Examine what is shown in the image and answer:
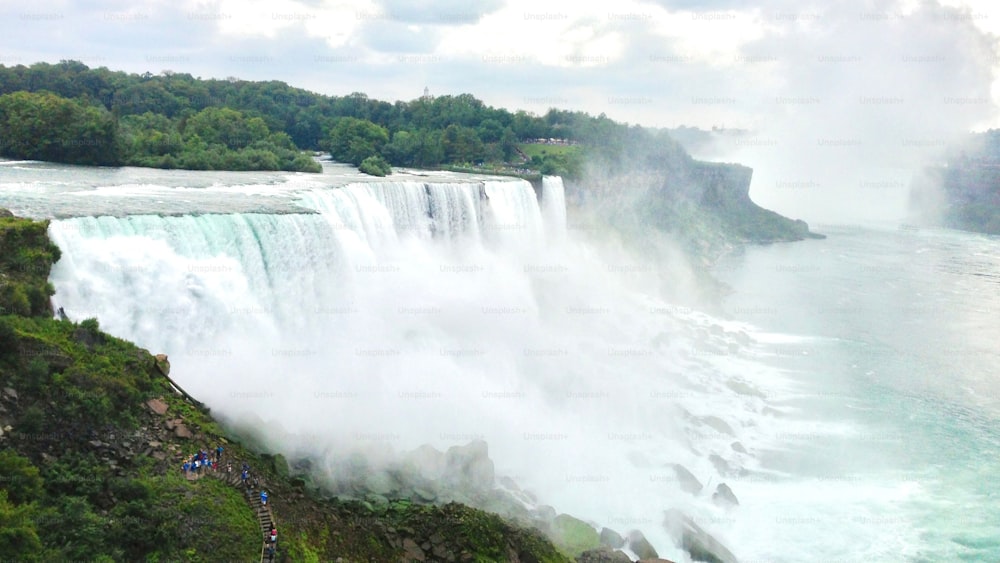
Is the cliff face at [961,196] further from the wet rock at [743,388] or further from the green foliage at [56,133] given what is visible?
the green foliage at [56,133]

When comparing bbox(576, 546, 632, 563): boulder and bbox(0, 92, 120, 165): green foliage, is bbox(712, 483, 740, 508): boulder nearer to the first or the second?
bbox(576, 546, 632, 563): boulder

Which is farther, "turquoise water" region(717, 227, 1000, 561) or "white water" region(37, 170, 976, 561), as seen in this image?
"turquoise water" region(717, 227, 1000, 561)

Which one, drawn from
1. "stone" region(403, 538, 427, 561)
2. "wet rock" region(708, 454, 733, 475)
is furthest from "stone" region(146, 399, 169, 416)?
"wet rock" region(708, 454, 733, 475)

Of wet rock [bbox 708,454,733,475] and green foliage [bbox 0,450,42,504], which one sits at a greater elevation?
green foliage [bbox 0,450,42,504]

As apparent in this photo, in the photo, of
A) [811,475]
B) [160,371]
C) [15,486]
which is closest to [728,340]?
[811,475]

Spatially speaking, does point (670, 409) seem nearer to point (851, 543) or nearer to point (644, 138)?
point (851, 543)

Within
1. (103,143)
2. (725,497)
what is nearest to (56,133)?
(103,143)
